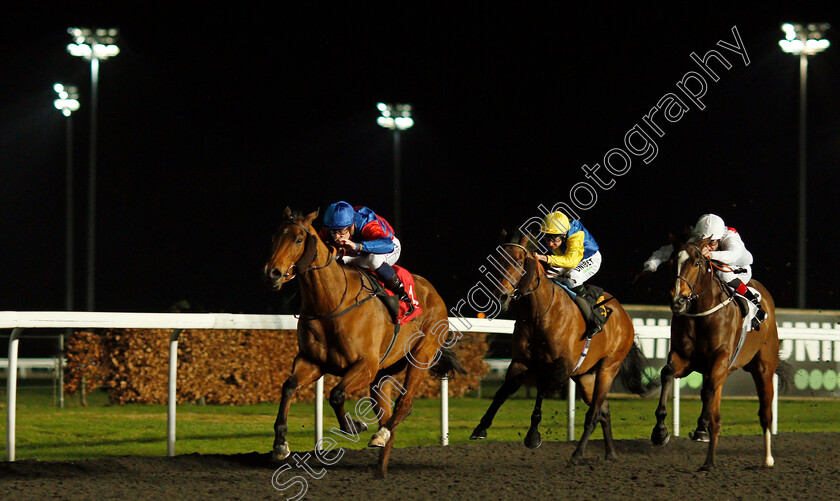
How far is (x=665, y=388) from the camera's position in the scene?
597 centimetres

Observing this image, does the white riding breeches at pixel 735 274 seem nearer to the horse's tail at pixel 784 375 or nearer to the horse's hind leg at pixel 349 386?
the horse's tail at pixel 784 375

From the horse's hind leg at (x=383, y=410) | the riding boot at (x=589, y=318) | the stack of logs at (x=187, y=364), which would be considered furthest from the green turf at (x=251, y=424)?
the riding boot at (x=589, y=318)

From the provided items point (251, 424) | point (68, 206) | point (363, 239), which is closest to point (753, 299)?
point (363, 239)

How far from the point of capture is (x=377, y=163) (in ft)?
112

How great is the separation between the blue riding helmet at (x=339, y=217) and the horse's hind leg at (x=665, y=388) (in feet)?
6.73

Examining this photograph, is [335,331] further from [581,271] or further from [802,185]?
[802,185]

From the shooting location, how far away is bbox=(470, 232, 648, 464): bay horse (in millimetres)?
5816

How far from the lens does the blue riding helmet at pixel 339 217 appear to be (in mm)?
5406

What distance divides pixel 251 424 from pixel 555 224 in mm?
3180

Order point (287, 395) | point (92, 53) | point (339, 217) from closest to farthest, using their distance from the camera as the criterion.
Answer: point (287, 395)
point (339, 217)
point (92, 53)

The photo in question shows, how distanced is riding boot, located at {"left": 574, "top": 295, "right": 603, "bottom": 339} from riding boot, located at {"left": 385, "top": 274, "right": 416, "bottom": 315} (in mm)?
1218

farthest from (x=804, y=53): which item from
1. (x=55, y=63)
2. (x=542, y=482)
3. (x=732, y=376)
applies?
(x=55, y=63)

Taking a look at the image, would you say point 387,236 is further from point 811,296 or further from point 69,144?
point 811,296

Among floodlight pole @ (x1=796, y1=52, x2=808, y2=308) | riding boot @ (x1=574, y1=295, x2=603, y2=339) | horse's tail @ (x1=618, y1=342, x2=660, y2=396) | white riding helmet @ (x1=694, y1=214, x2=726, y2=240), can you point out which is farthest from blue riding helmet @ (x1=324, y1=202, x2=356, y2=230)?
floodlight pole @ (x1=796, y1=52, x2=808, y2=308)
